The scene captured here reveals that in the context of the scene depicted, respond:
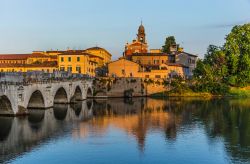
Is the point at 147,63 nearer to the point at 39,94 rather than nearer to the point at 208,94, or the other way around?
the point at 208,94

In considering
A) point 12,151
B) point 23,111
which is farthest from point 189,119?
point 12,151

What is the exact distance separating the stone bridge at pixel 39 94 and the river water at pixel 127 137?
181cm

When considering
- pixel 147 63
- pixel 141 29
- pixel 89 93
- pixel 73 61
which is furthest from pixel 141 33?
pixel 89 93

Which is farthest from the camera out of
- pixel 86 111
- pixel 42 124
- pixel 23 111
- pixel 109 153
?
pixel 86 111

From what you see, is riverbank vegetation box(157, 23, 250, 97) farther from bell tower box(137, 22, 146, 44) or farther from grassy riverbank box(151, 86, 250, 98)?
bell tower box(137, 22, 146, 44)

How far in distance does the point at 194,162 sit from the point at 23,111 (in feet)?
94.8

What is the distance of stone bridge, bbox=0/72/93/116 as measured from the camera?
5294 cm

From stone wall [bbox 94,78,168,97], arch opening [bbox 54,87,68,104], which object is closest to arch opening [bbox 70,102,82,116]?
arch opening [bbox 54,87,68,104]

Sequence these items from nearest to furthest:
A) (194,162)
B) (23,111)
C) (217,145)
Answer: (194,162) < (217,145) < (23,111)

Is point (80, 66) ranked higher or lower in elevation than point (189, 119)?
higher

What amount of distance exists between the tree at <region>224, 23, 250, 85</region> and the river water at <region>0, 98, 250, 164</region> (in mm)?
35759

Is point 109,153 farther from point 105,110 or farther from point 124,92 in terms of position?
point 124,92

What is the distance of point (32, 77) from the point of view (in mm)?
60312

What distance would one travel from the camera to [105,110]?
71.4 meters
